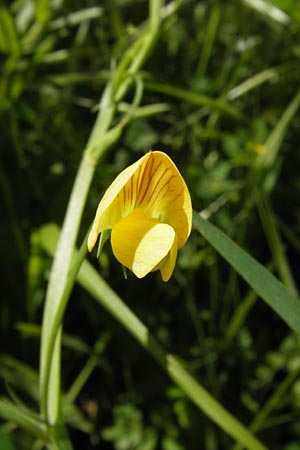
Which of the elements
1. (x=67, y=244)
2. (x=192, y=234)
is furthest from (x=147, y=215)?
(x=192, y=234)

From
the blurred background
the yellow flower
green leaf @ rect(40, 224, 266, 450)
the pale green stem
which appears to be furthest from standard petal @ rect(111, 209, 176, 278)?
the blurred background

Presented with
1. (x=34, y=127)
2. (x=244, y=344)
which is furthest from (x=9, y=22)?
(x=244, y=344)

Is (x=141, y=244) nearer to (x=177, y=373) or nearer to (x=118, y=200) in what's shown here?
(x=118, y=200)

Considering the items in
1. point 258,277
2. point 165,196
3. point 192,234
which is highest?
point 165,196

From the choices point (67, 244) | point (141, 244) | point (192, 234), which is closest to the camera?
point (141, 244)

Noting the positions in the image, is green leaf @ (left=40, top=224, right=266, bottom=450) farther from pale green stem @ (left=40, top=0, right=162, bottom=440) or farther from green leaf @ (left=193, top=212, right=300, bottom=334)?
green leaf @ (left=193, top=212, right=300, bottom=334)

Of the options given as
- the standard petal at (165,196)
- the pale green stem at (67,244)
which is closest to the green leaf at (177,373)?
the pale green stem at (67,244)
